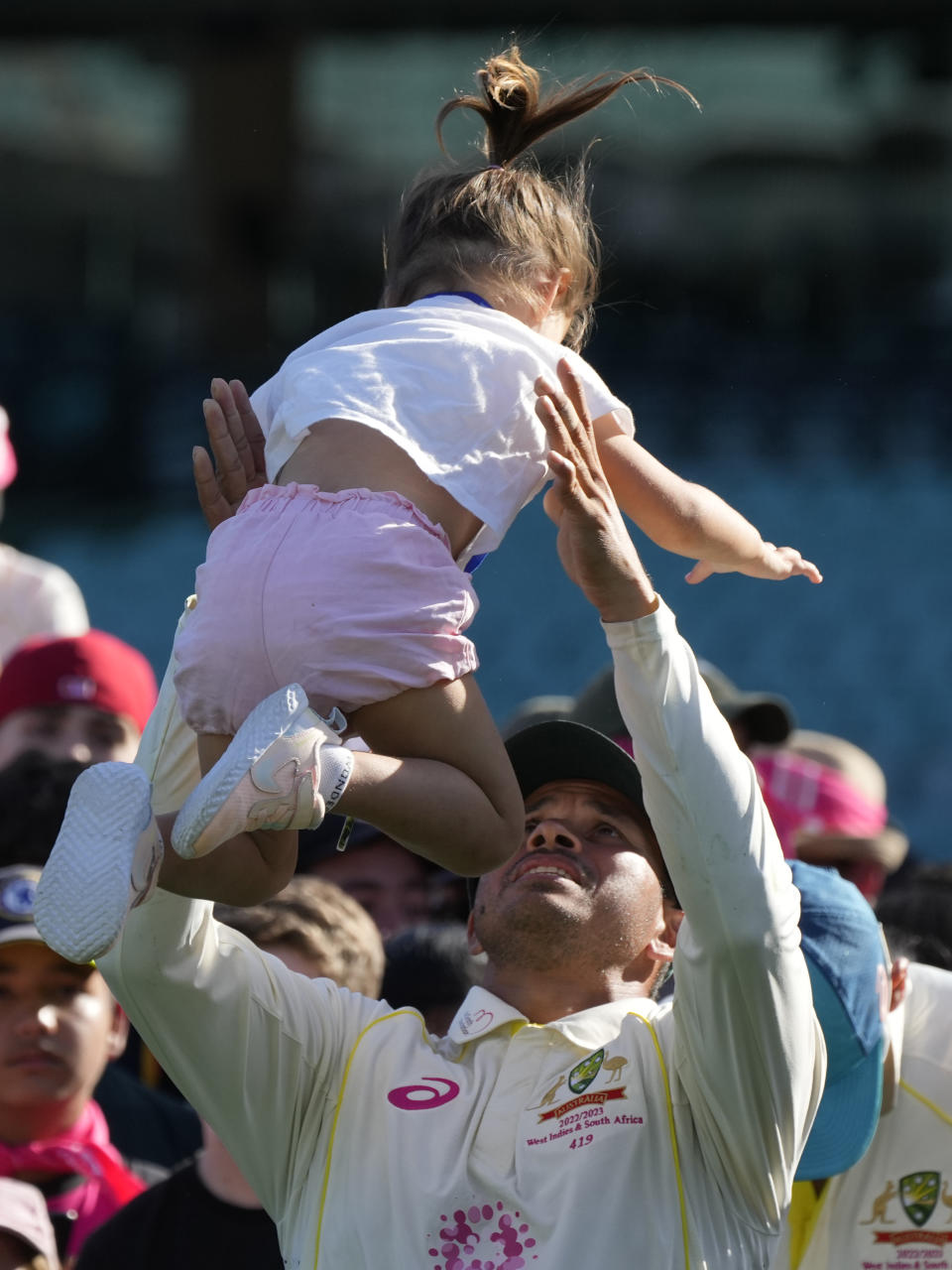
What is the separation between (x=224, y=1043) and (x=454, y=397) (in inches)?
36.4

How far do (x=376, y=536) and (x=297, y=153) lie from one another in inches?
562

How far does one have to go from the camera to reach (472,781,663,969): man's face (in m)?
2.91

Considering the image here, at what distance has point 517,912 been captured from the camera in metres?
2.92

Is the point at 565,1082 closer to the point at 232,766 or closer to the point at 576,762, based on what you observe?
the point at 576,762

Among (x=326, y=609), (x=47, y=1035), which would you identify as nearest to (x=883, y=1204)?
(x=326, y=609)

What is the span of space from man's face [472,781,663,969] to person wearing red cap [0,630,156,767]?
1.48 metres

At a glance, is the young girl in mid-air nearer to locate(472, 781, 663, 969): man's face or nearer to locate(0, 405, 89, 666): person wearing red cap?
locate(472, 781, 663, 969): man's face

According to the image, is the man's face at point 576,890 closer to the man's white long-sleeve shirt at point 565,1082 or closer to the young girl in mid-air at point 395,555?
the man's white long-sleeve shirt at point 565,1082

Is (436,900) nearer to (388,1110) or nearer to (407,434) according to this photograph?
(388,1110)

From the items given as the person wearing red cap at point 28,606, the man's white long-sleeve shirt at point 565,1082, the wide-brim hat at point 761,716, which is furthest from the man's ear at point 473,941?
the person wearing red cap at point 28,606

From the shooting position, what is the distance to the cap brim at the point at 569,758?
3.08 metres

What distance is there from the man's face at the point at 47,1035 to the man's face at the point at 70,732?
35.7 inches

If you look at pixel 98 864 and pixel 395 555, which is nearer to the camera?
pixel 98 864

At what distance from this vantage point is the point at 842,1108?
2.83 meters
